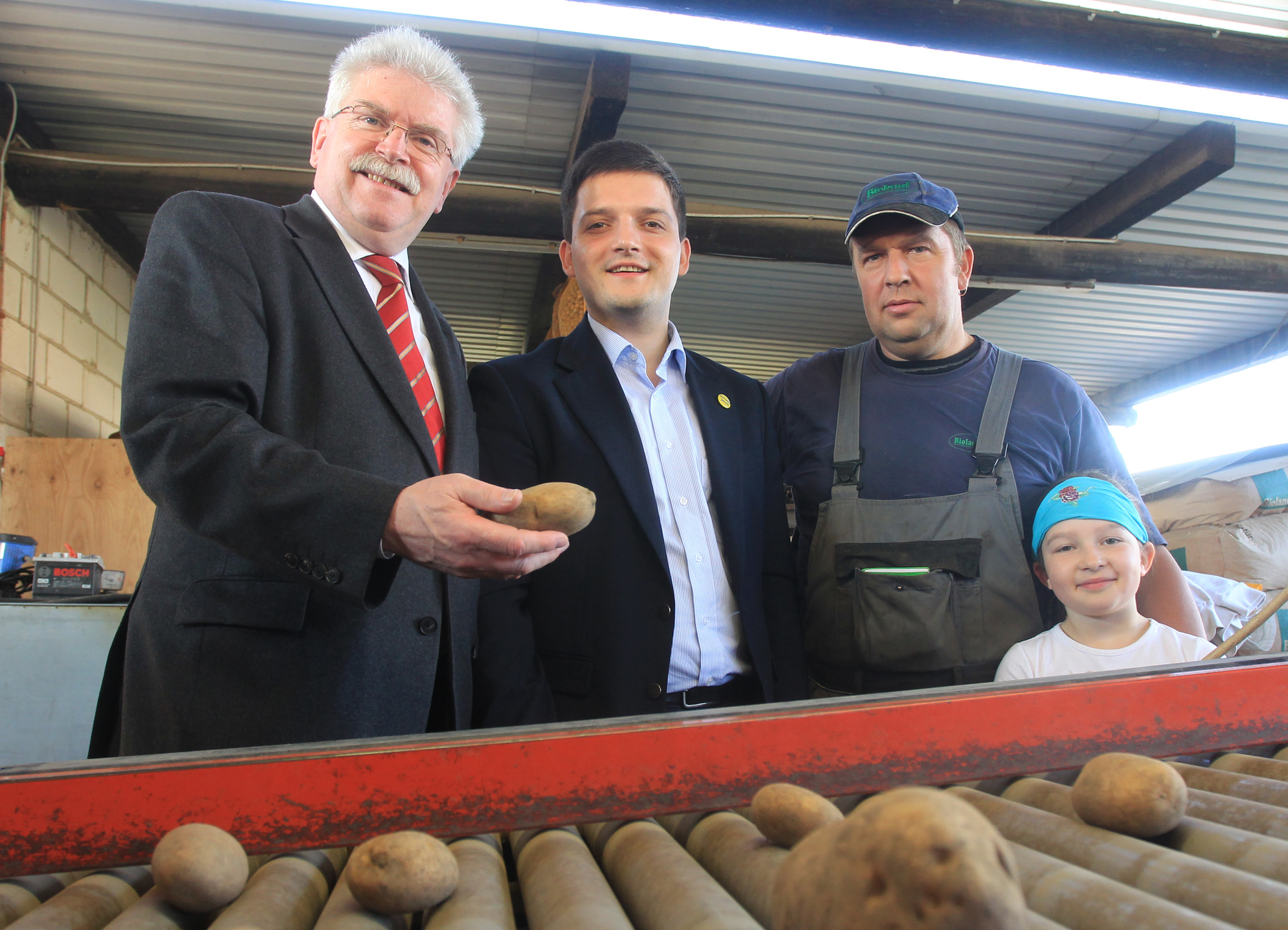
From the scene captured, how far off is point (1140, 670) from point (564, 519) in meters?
0.67

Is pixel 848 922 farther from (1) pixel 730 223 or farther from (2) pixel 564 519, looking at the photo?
(1) pixel 730 223

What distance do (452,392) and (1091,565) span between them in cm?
135

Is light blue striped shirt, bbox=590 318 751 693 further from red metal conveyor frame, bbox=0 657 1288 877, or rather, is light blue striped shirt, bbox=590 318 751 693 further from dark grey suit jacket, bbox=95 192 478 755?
red metal conveyor frame, bbox=0 657 1288 877

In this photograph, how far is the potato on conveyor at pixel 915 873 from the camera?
43 cm

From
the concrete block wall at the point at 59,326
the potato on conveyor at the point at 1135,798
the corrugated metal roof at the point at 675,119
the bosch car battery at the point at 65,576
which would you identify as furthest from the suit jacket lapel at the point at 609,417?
the concrete block wall at the point at 59,326

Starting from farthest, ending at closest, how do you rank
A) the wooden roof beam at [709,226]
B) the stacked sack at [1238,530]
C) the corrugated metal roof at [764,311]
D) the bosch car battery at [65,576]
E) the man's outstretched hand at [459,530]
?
the corrugated metal roof at [764,311], the wooden roof beam at [709,226], the stacked sack at [1238,530], the bosch car battery at [65,576], the man's outstretched hand at [459,530]

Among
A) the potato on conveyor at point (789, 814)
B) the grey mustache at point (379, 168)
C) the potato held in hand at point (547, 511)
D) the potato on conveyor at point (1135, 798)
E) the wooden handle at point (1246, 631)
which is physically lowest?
the potato on conveyor at point (789, 814)

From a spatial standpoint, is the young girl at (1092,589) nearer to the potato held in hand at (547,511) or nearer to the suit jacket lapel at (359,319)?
the potato held in hand at (547,511)

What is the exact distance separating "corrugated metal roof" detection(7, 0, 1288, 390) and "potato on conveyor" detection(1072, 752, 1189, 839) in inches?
141

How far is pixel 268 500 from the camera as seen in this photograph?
3.52 feet

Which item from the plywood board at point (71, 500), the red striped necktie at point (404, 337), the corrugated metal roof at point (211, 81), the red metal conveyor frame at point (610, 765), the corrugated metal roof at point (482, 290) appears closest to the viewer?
the red metal conveyor frame at point (610, 765)

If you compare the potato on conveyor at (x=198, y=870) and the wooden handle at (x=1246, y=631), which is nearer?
the potato on conveyor at (x=198, y=870)

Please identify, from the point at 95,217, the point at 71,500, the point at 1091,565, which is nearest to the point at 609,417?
the point at 1091,565

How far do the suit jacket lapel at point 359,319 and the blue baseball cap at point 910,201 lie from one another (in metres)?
1.08
